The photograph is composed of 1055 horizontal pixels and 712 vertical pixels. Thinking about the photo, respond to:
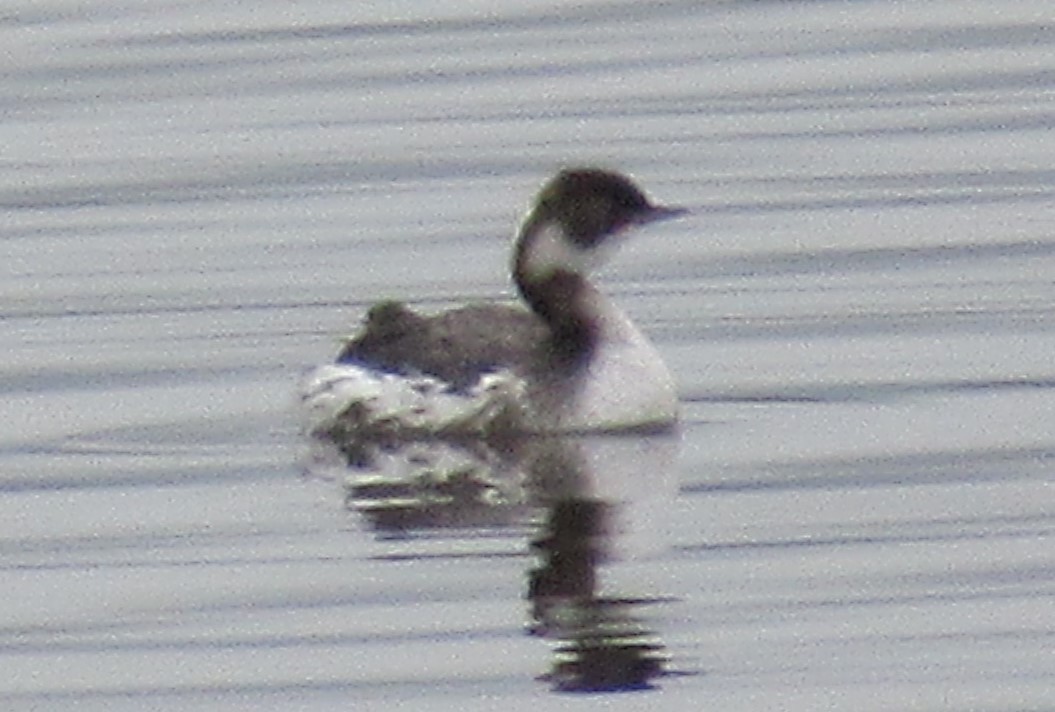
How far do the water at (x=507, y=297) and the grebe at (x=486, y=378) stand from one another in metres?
0.29

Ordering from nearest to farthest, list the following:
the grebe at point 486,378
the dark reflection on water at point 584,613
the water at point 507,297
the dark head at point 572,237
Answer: the dark reflection on water at point 584,613, the water at point 507,297, the grebe at point 486,378, the dark head at point 572,237

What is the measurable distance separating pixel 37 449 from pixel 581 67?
6947mm

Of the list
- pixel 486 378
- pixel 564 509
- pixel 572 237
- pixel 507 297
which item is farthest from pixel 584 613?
pixel 507 297

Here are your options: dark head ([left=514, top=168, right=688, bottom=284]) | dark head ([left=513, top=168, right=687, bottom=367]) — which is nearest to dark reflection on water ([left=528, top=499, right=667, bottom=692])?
dark head ([left=513, top=168, right=687, bottom=367])

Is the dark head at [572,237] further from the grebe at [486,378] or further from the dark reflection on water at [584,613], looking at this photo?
the dark reflection on water at [584,613]

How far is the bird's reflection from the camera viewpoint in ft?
48.4

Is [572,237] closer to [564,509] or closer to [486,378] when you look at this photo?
[486,378]

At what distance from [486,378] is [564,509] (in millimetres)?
1344

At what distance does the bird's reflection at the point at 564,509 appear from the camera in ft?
48.4

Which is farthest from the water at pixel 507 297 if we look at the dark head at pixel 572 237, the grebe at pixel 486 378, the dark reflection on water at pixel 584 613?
the dark head at pixel 572 237

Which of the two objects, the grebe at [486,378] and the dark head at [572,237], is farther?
the dark head at [572,237]

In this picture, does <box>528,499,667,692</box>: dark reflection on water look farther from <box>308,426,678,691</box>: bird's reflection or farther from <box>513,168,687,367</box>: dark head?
<box>513,168,687,367</box>: dark head

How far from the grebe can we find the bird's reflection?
8 cm

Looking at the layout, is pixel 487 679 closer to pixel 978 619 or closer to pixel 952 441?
pixel 978 619
